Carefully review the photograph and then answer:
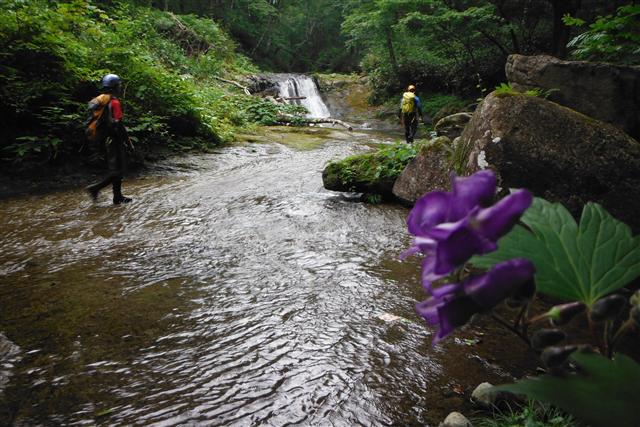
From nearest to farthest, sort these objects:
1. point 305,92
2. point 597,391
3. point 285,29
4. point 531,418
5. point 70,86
Answer: 1. point 597,391
2. point 531,418
3. point 70,86
4. point 305,92
5. point 285,29

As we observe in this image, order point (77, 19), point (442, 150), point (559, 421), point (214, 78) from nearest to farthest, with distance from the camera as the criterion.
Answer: point (559, 421) → point (442, 150) → point (77, 19) → point (214, 78)

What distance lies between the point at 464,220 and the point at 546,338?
22 centimetres

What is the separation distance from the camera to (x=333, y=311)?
2885 millimetres

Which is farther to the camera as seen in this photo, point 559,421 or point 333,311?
point 333,311

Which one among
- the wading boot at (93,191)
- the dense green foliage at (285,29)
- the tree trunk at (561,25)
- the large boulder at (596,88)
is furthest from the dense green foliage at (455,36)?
the dense green foliage at (285,29)

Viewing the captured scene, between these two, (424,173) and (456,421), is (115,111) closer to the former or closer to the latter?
(424,173)

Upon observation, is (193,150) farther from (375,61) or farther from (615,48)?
(375,61)

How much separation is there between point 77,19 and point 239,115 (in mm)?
5722

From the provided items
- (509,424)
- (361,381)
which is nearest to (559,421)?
(509,424)

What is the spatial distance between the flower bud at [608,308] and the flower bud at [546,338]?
47 mm

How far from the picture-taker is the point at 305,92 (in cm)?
2292

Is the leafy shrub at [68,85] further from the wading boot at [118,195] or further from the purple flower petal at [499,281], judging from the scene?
the purple flower petal at [499,281]

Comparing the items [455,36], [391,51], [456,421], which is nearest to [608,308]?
[456,421]

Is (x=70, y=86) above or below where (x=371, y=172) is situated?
above
